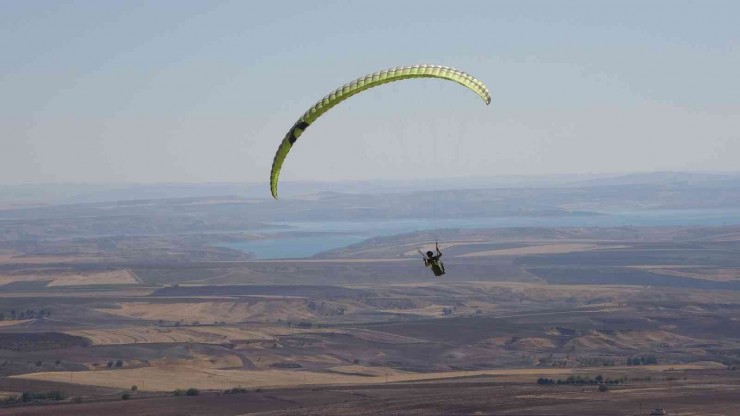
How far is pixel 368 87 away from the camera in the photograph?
30.5m

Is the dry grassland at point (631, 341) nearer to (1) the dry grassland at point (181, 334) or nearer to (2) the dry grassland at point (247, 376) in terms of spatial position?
(2) the dry grassland at point (247, 376)

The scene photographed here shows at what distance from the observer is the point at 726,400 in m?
82.6

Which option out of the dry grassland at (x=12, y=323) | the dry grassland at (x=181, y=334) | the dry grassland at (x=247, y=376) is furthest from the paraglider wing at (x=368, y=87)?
the dry grassland at (x=12, y=323)

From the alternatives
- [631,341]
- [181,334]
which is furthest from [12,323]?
[631,341]

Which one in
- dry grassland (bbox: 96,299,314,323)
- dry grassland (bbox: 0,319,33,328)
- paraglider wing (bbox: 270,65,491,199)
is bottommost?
dry grassland (bbox: 0,319,33,328)

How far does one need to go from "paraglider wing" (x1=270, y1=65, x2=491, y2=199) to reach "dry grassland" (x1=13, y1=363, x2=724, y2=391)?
6521 centimetres

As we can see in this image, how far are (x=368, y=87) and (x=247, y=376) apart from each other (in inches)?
2899

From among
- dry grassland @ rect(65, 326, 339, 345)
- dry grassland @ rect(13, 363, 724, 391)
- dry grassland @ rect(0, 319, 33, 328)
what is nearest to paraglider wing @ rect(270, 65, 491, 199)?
dry grassland @ rect(13, 363, 724, 391)

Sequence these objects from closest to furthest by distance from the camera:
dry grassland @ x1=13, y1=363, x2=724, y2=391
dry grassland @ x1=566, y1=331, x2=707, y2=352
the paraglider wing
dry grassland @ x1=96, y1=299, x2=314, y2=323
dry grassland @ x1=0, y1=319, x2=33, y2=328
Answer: the paraglider wing < dry grassland @ x1=13, y1=363, x2=724, y2=391 < dry grassland @ x1=566, y1=331, x2=707, y2=352 < dry grassland @ x1=0, y1=319, x2=33, y2=328 < dry grassland @ x1=96, y1=299, x2=314, y2=323

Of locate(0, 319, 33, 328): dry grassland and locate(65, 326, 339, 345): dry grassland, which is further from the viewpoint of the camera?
locate(0, 319, 33, 328): dry grassland

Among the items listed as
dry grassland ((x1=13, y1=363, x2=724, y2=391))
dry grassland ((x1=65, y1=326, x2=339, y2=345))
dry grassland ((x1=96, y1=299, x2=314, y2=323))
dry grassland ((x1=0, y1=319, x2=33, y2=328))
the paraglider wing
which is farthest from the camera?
dry grassland ((x1=96, y1=299, x2=314, y2=323))

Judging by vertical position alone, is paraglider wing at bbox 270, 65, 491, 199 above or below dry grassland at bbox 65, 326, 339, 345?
above

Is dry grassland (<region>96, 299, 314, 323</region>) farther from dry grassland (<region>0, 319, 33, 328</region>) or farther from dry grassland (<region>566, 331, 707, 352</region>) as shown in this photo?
dry grassland (<region>566, 331, 707, 352</region>)

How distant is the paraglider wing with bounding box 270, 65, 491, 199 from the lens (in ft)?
99.6
